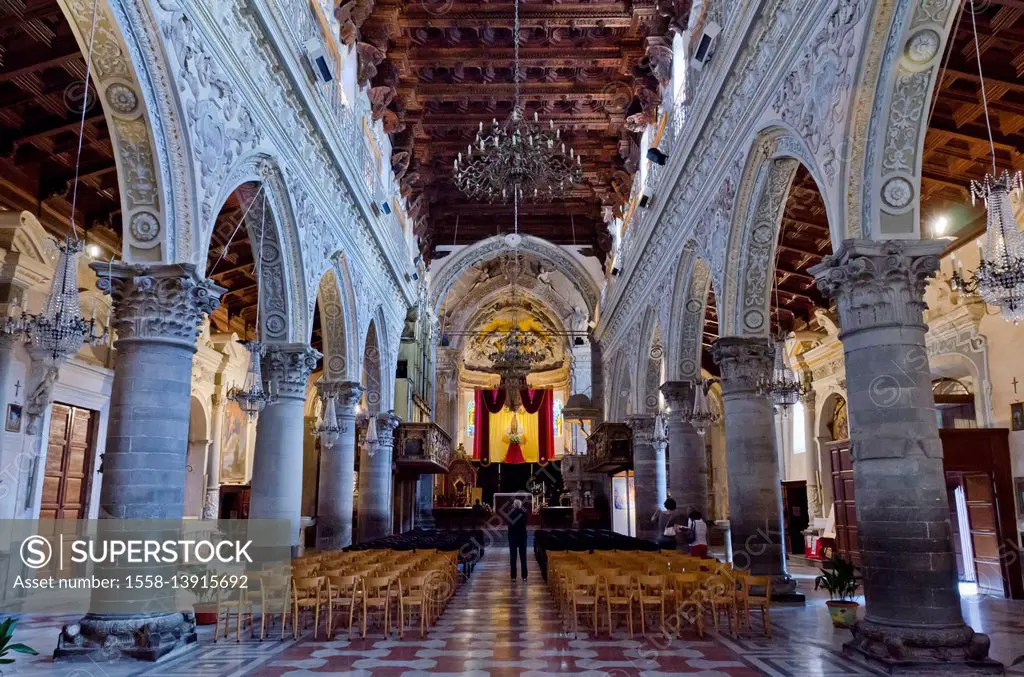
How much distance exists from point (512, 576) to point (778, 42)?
34.9 ft

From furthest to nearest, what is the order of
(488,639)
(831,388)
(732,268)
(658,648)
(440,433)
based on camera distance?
(440,433)
(831,388)
(732,268)
(488,639)
(658,648)

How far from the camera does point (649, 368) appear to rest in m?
20.6

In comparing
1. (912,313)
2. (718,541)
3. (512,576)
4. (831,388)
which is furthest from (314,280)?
(718,541)

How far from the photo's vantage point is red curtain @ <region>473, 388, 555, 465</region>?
37.5 metres

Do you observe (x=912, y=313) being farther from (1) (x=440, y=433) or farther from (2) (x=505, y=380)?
(2) (x=505, y=380)

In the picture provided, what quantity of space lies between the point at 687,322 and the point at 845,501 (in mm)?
4743

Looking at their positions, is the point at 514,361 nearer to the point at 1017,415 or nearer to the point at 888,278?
the point at 1017,415

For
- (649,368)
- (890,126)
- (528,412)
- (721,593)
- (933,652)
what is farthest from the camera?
(528,412)

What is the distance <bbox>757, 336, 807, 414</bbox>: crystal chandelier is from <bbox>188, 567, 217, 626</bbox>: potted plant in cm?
832

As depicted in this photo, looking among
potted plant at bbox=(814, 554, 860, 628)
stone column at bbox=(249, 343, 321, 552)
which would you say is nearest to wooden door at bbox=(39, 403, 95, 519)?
stone column at bbox=(249, 343, 321, 552)

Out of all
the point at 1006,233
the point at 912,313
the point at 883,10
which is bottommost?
the point at 912,313

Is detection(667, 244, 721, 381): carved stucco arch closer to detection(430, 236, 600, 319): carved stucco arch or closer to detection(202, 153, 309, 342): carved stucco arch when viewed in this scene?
detection(202, 153, 309, 342): carved stucco arch

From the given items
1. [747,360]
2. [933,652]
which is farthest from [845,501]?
[933,652]

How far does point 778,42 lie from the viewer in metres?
9.92
